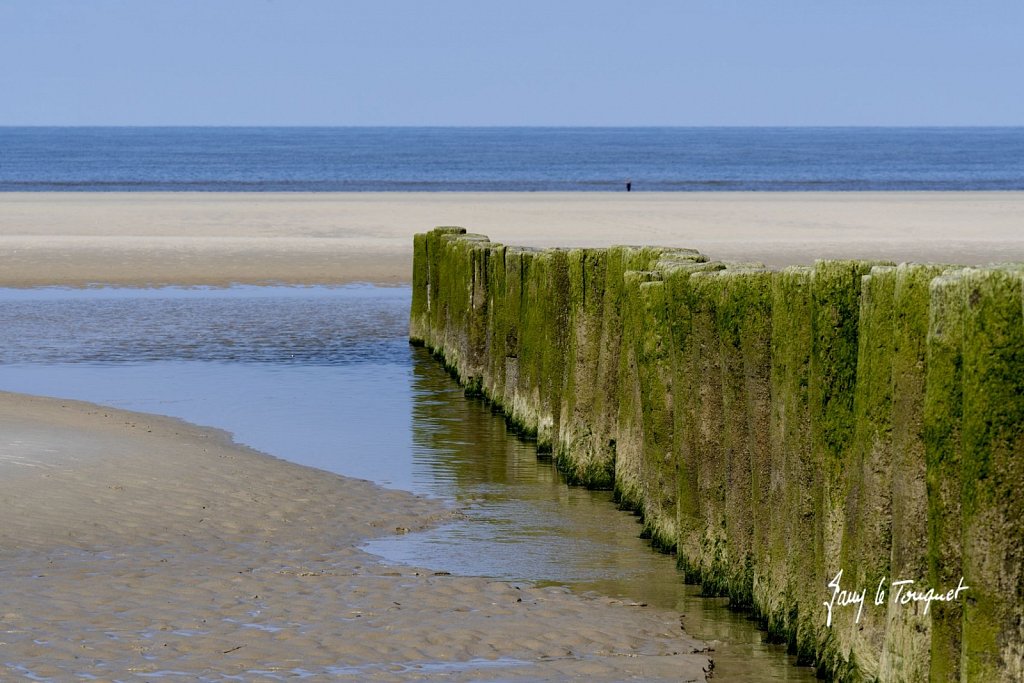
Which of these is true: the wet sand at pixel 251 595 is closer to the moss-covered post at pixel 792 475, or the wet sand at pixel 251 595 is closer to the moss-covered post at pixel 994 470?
the moss-covered post at pixel 792 475

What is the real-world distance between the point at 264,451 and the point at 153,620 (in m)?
4.90

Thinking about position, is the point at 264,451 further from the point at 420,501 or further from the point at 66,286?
the point at 66,286

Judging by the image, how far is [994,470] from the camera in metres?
5.12

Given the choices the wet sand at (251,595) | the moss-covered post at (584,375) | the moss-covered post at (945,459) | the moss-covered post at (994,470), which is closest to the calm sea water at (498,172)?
the moss-covered post at (584,375)

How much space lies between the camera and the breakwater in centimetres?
514

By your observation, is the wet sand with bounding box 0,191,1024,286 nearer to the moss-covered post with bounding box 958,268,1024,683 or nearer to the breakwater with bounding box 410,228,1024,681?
the breakwater with bounding box 410,228,1024,681

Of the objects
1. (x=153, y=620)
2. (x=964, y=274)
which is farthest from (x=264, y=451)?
(x=964, y=274)

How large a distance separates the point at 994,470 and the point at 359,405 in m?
10.0

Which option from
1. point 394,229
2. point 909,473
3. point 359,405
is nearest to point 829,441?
point 909,473

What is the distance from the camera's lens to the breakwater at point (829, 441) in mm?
5145

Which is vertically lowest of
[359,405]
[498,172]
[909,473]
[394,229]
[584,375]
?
[359,405]

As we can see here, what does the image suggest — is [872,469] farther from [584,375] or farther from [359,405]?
Answer: [359,405]

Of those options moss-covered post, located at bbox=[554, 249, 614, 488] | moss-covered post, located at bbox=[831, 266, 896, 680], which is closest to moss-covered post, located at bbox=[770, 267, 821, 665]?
moss-covered post, located at bbox=[831, 266, 896, 680]

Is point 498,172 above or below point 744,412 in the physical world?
above
